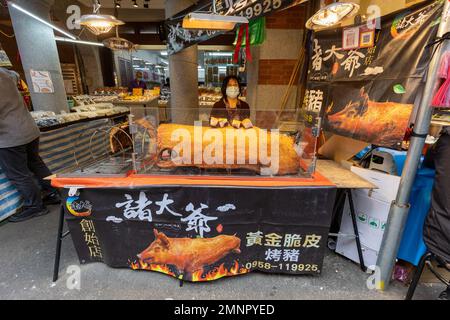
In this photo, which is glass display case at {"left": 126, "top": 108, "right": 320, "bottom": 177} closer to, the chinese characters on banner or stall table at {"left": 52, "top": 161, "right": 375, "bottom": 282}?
stall table at {"left": 52, "top": 161, "right": 375, "bottom": 282}

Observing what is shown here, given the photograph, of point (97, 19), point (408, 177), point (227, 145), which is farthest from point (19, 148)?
point (408, 177)

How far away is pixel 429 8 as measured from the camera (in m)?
1.49

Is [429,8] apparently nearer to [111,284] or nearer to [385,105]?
Answer: [385,105]

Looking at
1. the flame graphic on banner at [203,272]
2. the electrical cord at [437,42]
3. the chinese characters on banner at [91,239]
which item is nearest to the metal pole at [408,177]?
the electrical cord at [437,42]

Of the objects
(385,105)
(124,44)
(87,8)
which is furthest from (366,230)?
(87,8)

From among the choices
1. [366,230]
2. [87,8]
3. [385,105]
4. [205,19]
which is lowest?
[366,230]

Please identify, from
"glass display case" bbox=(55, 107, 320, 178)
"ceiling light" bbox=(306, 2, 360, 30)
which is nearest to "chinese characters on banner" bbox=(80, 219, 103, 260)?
"glass display case" bbox=(55, 107, 320, 178)

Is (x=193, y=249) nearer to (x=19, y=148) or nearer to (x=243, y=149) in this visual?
(x=243, y=149)

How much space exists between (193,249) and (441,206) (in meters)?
1.77

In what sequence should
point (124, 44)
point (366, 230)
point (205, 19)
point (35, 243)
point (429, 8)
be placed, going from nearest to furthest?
point (429, 8) → point (205, 19) → point (366, 230) → point (35, 243) → point (124, 44)

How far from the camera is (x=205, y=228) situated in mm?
1769

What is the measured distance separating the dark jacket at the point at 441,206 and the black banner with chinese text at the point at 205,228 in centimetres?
61

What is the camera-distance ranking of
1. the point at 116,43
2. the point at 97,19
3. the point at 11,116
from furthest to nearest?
1. the point at 116,43
2. the point at 97,19
3. the point at 11,116
